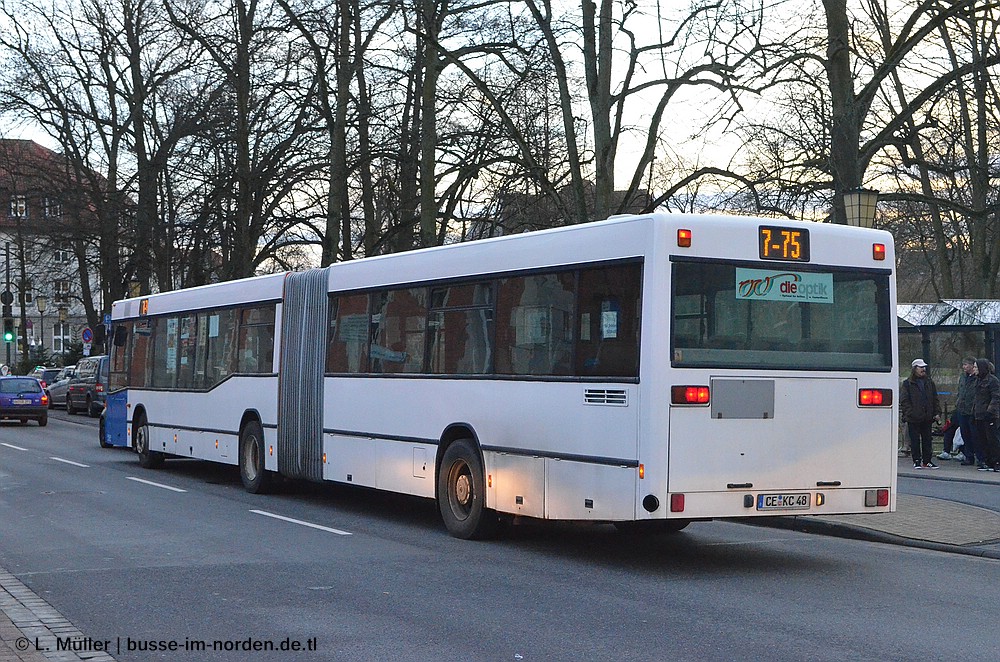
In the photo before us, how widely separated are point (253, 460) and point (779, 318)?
9013 millimetres

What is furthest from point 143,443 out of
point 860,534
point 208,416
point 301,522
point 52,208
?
point 52,208

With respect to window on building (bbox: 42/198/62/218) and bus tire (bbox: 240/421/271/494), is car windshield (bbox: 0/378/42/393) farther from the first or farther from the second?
bus tire (bbox: 240/421/271/494)

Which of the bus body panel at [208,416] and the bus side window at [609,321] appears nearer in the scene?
the bus side window at [609,321]

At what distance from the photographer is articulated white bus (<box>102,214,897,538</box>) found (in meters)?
10.7

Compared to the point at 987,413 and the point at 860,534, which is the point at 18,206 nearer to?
the point at 987,413

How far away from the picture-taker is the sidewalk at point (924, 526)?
12.6 m

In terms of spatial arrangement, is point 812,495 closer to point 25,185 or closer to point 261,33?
point 261,33

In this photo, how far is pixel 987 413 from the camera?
20.8 meters

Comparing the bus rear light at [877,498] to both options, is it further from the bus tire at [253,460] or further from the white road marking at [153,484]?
the white road marking at [153,484]

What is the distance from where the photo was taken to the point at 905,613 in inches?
357

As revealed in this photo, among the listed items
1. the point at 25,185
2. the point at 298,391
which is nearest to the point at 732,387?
the point at 298,391

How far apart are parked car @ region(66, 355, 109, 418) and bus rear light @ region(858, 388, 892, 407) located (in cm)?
3384

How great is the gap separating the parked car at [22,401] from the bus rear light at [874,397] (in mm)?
32683

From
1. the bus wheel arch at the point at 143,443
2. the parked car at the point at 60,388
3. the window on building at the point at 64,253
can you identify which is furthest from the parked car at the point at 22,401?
the bus wheel arch at the point at 143,443
